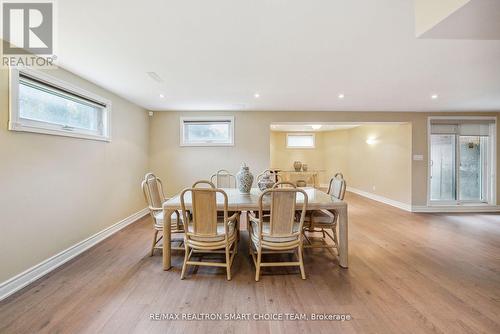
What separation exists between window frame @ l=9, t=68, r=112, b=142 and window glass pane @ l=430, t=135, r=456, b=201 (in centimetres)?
697

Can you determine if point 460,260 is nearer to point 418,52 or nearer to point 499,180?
point 418,52

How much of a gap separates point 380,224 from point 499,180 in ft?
12.0

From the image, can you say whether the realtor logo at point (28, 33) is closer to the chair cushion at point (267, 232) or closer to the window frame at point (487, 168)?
the chair cushion at point (267, 232)

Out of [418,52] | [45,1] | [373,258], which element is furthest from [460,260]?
[45,1]

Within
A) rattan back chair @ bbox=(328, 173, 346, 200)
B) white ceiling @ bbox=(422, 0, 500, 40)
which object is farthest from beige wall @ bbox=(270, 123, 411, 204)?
white ceiling @ bbox=(422, 0, 500, 40)

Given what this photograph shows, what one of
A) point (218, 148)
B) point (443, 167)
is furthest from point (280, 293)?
point (443, 167)

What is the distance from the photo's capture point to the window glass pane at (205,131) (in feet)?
16.8

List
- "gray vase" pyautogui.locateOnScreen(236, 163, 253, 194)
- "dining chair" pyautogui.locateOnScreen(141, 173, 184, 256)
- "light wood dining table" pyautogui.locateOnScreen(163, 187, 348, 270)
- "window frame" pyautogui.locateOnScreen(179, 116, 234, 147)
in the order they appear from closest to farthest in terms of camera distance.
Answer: "light wood dining table" pyautogui.locateOnScreen(163, 187, 348, 270) → "dining chair" pyautogui.locateOnScreen(141, 173, 184, 256) → "gray vase" pyautogui.locateOnScreen(236, 163, 253, 194) → "window frame" pyautogui.locateOnScreen(179, 116, 234, 147)

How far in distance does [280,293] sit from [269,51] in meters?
2.41

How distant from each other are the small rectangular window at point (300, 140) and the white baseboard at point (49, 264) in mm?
6730

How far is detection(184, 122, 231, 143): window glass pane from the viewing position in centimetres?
513

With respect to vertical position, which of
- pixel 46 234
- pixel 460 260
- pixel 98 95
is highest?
pixel 98 95

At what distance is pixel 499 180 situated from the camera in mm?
5176

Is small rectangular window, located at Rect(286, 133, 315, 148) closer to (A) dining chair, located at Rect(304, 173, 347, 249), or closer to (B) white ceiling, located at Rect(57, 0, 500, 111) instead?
(B) white ceiling, located at Rect(57, 0, 500, 111)
